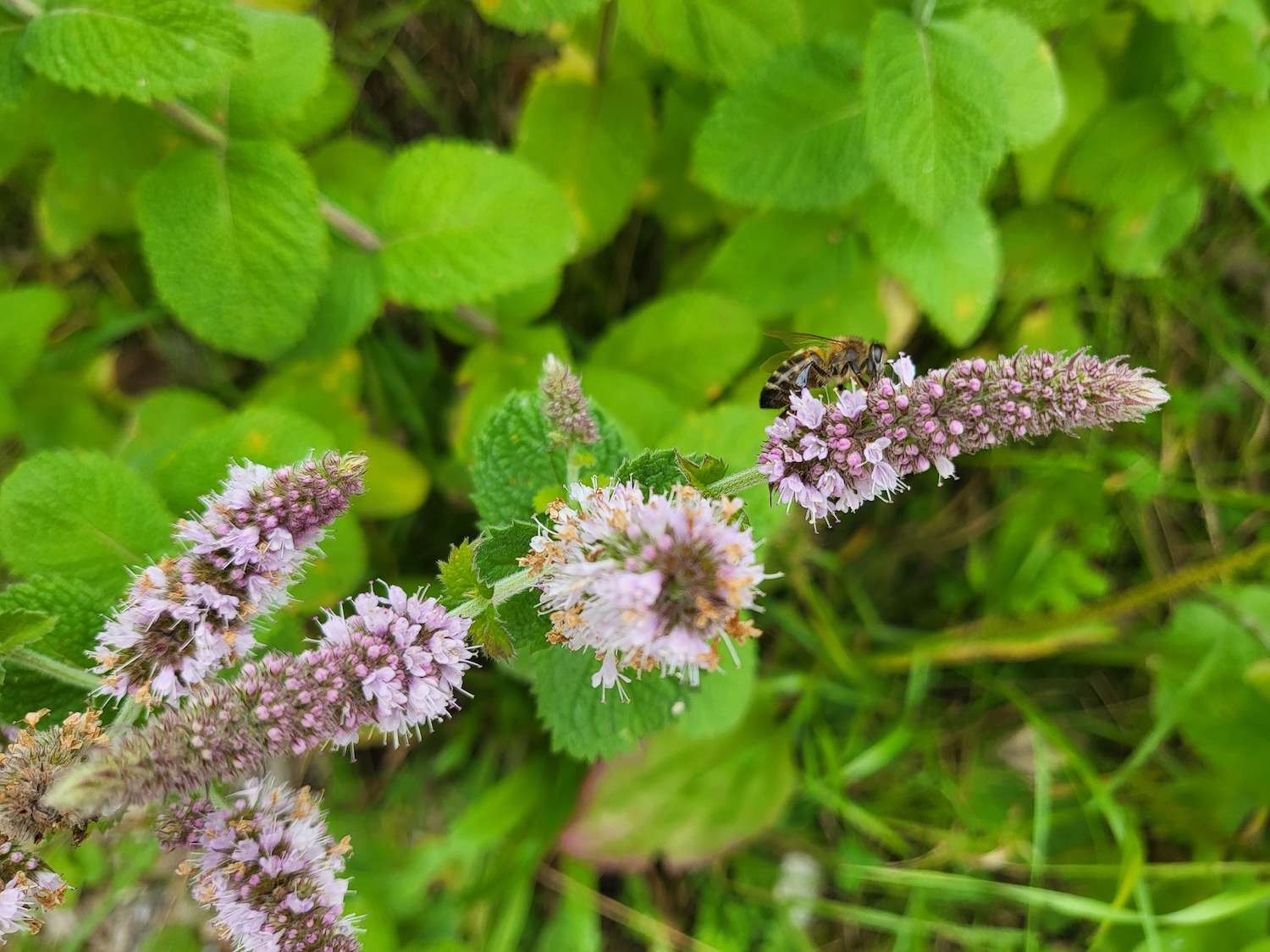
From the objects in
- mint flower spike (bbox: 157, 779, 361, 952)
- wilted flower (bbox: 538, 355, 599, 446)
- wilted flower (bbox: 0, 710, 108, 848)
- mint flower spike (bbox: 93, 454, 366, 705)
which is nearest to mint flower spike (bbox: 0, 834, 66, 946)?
wilted flower (bbox: 0, 710, 108, 848)

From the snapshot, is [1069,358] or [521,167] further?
[521,167]

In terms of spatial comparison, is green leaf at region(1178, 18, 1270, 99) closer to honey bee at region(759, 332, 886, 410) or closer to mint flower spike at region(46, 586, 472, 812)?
honey bee at region(759, 332, 886, 410)

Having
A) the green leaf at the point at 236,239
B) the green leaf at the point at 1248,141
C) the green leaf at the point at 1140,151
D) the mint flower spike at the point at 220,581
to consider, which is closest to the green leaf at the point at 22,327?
the green leaf at the point at 236,239

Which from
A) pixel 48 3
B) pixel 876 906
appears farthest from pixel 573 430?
pixel 876 906

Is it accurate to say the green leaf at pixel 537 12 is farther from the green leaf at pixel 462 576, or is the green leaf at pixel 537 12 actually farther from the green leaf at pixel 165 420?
the green leaf at pixel 165 420

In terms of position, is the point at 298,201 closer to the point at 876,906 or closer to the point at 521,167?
the point at 521,167

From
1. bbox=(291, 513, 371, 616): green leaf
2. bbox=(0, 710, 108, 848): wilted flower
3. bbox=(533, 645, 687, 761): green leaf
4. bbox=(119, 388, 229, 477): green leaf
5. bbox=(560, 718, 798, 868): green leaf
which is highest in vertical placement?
bbox=(0, 710, 108, 848): wilted flower
